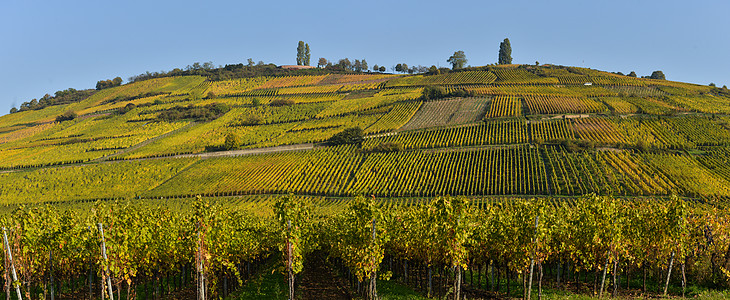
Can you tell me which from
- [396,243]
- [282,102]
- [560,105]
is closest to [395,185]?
[396,243]

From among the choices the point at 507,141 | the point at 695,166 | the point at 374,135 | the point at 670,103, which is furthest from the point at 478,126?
the point at 670,103

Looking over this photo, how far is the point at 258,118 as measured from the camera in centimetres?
16112

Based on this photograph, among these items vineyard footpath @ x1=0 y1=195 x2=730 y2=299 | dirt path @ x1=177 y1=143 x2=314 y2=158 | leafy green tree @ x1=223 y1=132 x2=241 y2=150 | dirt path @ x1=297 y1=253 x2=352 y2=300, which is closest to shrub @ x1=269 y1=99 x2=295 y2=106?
leafy green tree @ x1=223 y1=132 x2=241 y2=150

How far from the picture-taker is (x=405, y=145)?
11744cm

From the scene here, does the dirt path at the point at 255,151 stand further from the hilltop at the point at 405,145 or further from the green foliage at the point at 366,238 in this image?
the green foliage at the point at 366,238

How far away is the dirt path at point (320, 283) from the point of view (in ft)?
109

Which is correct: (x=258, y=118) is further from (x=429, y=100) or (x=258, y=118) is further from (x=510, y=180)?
(x=510, y=180)

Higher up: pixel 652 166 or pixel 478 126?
pixel 478 126

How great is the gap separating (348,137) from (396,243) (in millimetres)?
92801

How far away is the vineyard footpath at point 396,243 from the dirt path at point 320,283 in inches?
46.7

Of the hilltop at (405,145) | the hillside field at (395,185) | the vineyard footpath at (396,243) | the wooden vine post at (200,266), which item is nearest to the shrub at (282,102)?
the hilltop at (405,145)

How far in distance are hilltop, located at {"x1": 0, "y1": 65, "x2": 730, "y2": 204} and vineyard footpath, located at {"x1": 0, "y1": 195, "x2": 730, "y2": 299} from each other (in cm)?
4045

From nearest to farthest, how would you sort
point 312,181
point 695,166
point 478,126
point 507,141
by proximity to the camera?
point 695,166, point 312,181, point 507,141, point 478,126

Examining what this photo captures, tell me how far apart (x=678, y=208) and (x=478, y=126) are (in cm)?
10198
